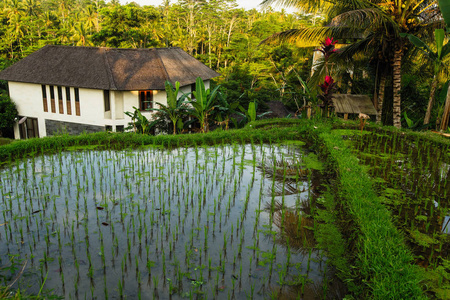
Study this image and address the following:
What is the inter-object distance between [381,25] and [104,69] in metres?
11.6

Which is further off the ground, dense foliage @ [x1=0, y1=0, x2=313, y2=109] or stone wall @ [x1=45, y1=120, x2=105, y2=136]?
dense foliage @ [x1=0, y1=0, x2=313, y2=109]

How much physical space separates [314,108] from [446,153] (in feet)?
12.7

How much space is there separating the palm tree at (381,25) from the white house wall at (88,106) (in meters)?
8.08

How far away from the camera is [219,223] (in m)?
4.88

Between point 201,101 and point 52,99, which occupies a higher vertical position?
point 201,101

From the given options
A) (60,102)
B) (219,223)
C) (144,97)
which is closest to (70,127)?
(60,102)

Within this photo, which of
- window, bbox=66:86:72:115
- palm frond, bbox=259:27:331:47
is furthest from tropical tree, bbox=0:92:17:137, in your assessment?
palm frond, bbox=259:27:331:47

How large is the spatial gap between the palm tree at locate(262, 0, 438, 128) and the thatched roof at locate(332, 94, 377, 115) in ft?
3.55

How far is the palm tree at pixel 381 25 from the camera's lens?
909 cm

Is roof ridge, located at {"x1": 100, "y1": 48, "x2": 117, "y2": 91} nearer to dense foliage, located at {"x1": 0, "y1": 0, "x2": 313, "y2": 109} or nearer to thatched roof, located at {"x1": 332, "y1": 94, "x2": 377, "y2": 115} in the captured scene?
dense foliage, located at {"x1": 0, "y1": 0, "x2": 313, "y2": 109}

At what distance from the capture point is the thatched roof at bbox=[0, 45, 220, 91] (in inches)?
647

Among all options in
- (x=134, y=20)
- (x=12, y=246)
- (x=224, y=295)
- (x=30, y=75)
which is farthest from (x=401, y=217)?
(x=134, y=20)

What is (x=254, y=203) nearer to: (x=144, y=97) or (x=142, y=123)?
(x=142, y=123)

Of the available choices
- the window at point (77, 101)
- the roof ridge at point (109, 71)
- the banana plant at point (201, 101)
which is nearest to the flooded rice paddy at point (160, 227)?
the banana plant at point (201, 101)
